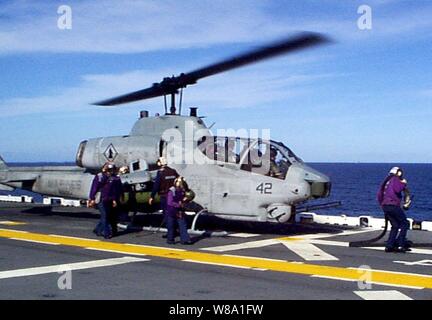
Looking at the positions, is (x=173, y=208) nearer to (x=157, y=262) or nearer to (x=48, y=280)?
(x=157, y=262)

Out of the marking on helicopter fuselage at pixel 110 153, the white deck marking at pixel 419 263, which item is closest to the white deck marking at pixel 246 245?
the white deck marking at pixel 419 263

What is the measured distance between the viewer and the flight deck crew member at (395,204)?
1259cm

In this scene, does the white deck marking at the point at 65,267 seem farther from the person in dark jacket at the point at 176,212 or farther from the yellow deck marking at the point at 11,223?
the yellow deck marking at the point at 11,223

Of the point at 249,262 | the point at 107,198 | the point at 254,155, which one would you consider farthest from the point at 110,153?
the point at 249,262

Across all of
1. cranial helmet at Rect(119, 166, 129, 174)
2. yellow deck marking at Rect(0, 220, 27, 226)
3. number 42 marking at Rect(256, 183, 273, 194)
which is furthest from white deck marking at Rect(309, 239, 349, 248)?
yellow deck marking at Rect(0, 220, 27, 226)

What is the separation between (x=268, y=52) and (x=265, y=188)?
4.24 metres

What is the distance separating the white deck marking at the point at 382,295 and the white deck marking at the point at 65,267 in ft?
15.1

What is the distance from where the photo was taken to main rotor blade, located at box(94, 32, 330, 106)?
35.3 feet

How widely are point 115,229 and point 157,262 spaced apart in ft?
14.7

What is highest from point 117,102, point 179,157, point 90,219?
point 117,102

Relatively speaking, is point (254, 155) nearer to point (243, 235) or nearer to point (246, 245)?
point (243, 235)

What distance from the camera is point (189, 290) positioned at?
858cm

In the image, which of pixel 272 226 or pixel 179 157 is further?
pixel 272 226
